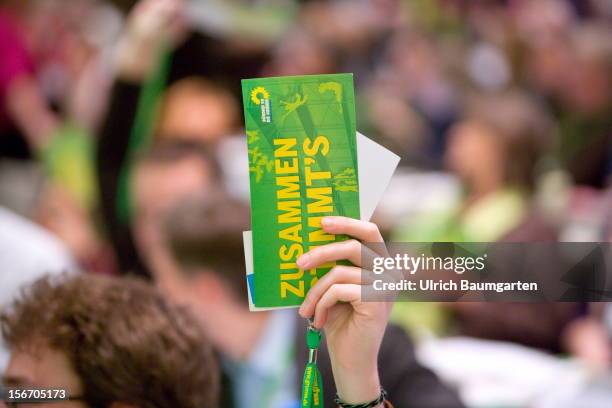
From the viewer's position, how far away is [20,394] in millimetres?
1267

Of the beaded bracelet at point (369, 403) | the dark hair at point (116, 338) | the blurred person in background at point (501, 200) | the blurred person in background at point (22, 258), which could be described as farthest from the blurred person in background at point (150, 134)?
the beaded bracelet at point (369, 403)

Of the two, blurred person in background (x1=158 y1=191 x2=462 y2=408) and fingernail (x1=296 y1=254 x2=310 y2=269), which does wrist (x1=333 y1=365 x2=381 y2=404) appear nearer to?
fingernail (x1=296 y1=254 x2=310 y2=269)

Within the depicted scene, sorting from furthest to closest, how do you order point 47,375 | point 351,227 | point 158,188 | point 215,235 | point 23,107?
point 23,107 < point 158,188 < point 215,235 < point 47,375 < point 351,227

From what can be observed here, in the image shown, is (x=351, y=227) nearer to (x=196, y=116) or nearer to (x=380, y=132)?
(x=380, y=132)

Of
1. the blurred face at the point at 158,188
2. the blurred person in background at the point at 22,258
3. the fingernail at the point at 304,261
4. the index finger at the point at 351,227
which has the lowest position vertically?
the fingernail at the point at 304,261

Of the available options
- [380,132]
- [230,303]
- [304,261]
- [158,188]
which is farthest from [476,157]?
[304,261]

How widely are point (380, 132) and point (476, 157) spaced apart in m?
0.54

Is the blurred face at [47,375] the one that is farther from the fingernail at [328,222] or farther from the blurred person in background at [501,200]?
the blurred person in background at [501,200]

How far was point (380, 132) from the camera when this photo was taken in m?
2.56

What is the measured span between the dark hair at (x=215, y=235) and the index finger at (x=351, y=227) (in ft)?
3.10

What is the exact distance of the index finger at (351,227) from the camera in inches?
41.0

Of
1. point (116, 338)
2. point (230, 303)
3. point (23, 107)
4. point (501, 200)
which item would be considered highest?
point (23, 107)

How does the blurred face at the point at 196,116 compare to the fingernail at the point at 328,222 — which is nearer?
the fingernail at the point at 328,222

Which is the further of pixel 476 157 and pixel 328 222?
pixel 476 157
